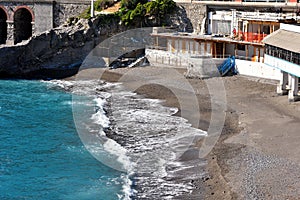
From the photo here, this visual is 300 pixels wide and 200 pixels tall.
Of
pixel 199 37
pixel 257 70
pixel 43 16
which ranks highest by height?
pixel 43 16

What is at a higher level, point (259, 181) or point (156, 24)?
point (156, 24)

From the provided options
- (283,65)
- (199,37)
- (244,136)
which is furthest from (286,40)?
(199,37)

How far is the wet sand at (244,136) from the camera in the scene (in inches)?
1129

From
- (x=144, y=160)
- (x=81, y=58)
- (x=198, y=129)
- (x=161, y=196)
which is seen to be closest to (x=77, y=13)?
(x=81, y=58)

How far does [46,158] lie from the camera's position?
1431 inches

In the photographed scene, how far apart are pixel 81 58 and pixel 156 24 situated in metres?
10.3

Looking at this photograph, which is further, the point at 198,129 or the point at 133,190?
the point at 198,129

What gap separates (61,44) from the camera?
225 ft

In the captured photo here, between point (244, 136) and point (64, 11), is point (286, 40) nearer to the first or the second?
point (244, 136)

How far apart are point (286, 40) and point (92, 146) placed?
62.3 ft

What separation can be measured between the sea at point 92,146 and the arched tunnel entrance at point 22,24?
86.3 feet

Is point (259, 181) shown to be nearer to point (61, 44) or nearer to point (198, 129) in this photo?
point (198, 129)

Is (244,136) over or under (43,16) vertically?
under

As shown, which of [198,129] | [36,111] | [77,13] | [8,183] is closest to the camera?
[8,183]
